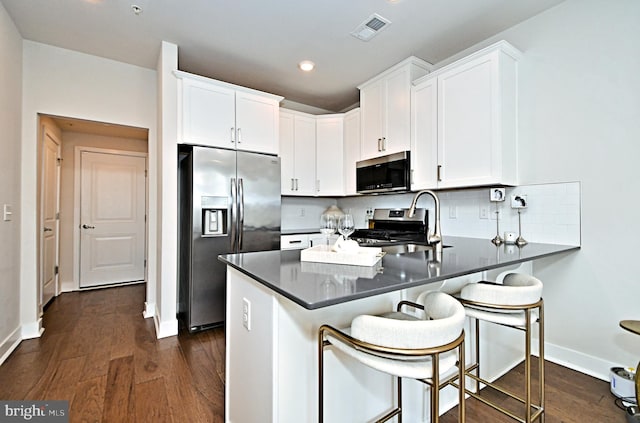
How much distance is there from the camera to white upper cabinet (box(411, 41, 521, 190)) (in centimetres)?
233

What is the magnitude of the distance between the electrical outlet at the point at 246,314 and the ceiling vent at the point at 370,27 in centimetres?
230

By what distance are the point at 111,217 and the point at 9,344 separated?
245 centimetres

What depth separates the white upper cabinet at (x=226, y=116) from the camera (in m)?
2.82

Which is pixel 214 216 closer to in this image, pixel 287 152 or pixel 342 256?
pixel 287 152

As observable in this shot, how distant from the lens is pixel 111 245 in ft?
14.7

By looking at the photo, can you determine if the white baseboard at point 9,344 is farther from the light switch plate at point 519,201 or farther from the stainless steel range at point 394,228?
the light switch plate at point 519,201

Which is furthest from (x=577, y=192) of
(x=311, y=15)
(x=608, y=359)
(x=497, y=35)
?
(x=311, y=15)

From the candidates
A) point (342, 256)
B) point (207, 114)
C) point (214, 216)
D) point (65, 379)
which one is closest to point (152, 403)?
point (65, 379)

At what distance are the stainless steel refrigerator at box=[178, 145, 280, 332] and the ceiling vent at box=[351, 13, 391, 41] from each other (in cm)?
145

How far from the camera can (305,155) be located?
3.88 meters

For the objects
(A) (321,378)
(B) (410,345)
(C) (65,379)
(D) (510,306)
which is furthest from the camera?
(C) (65,379)

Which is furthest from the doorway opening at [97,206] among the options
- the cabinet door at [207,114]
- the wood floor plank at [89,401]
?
the wood floor plank at [89,401]

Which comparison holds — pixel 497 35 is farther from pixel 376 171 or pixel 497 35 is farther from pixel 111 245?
pixel 111 245

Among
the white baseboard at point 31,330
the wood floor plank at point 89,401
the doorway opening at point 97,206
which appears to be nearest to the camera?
the wood floor plank at point 89,401
